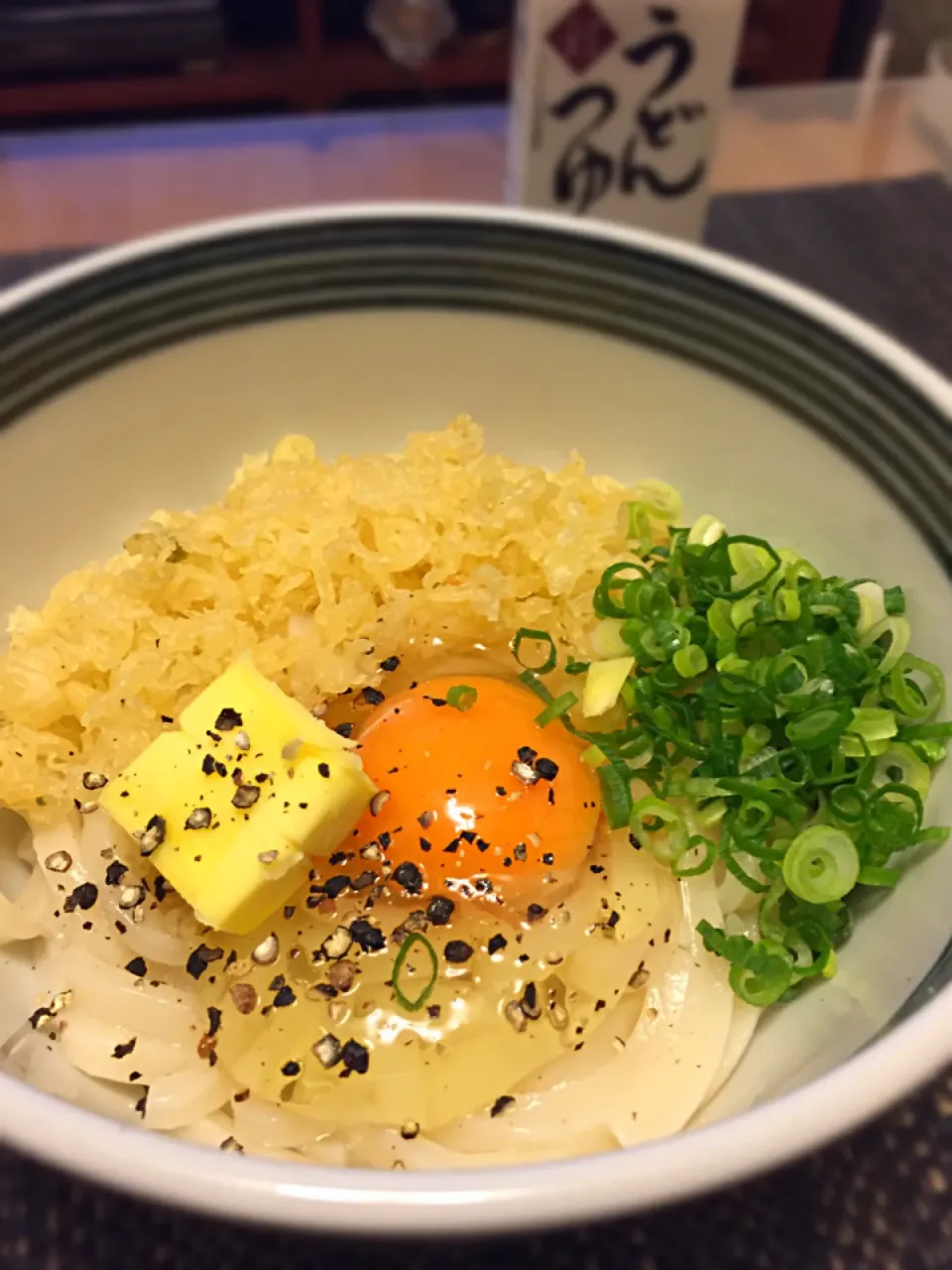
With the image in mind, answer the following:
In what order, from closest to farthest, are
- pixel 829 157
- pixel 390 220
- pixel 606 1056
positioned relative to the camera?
pixel 606 1056, pixel 390 220, pixel 829 157

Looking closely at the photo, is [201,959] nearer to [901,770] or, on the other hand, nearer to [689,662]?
[689,662]

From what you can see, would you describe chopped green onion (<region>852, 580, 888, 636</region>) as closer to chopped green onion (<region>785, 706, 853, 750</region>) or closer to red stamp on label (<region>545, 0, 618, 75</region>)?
chopped green onion (<region>785, 706, 853, 750</region>)

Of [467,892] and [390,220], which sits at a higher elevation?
[390,220]

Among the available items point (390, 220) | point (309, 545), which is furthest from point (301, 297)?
point (309, 545)

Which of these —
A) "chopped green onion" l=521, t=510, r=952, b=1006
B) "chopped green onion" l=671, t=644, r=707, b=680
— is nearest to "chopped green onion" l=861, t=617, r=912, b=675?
"chopped green onion" l=521, t=510, r=952, b=1006

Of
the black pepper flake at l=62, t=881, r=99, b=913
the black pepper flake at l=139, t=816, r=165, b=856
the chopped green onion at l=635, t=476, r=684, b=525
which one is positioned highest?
the chopped green onion at l=635, t=476, r=684, b=525

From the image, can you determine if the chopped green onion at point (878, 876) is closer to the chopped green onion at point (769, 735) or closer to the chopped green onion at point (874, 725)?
the chopped green onion at point (769, 735)

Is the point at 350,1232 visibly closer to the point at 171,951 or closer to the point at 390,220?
the point at 171,951
